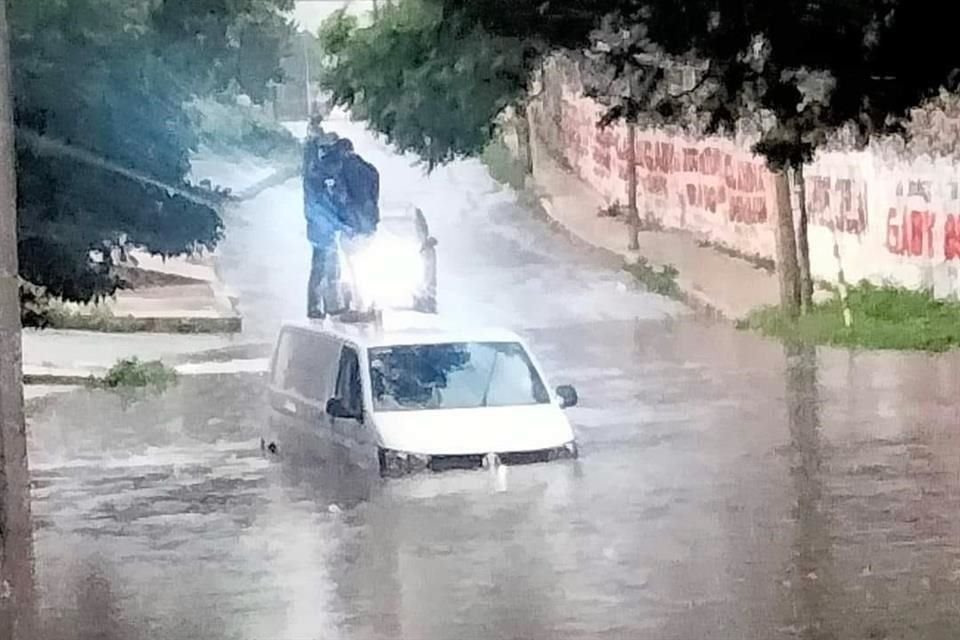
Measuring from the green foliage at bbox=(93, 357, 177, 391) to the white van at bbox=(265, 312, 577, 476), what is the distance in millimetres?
81

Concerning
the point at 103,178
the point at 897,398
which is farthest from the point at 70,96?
the point at 897,398

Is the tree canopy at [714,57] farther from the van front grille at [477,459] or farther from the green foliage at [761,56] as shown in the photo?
the van front grille at [477,459]

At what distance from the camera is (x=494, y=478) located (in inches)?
56.6

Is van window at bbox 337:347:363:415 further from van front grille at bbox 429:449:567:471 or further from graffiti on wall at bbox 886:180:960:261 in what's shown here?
graffiti on wall at bbox 886:180:960:261

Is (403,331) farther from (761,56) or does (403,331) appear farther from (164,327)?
(761,56)

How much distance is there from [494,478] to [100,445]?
299 mm

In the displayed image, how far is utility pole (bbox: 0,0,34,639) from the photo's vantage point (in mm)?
1412

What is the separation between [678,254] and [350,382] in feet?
0.89

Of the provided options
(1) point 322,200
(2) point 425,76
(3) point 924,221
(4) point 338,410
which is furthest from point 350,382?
(3) point 924,221

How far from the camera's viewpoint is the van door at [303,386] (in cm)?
144

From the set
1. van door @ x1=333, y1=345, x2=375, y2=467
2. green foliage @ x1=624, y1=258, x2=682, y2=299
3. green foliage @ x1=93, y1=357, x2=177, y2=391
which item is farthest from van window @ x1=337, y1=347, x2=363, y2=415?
green foliage @ x1=624, y1=258, x2=682, y2=299

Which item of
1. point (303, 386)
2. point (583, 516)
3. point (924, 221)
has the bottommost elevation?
point (583, 516)

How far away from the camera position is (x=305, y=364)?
1.45m

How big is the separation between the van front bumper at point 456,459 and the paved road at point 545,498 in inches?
0.4
